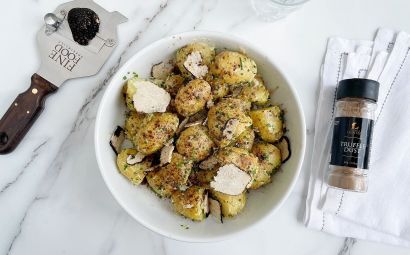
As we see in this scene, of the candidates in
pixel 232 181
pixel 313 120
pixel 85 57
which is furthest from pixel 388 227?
pixel 85 57

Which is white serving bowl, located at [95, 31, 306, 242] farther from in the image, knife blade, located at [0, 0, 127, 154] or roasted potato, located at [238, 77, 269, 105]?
knife blade, located at [0, 0, 127, 154]

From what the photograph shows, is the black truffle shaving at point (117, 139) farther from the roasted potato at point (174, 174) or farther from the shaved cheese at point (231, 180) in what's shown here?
the shaved cheese at point (231, 180)

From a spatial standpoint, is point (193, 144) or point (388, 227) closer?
point (193, 144)

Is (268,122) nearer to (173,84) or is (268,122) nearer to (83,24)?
(173,84)

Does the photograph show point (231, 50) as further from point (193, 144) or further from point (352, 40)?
point (352, 40)

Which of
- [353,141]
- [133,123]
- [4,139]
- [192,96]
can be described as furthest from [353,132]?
[4,139]

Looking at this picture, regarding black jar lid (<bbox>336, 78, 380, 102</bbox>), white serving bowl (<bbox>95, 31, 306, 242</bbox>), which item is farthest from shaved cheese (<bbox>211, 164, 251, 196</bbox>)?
black jar lid (<bbox>336, 78, 380, 102</bbox>)
